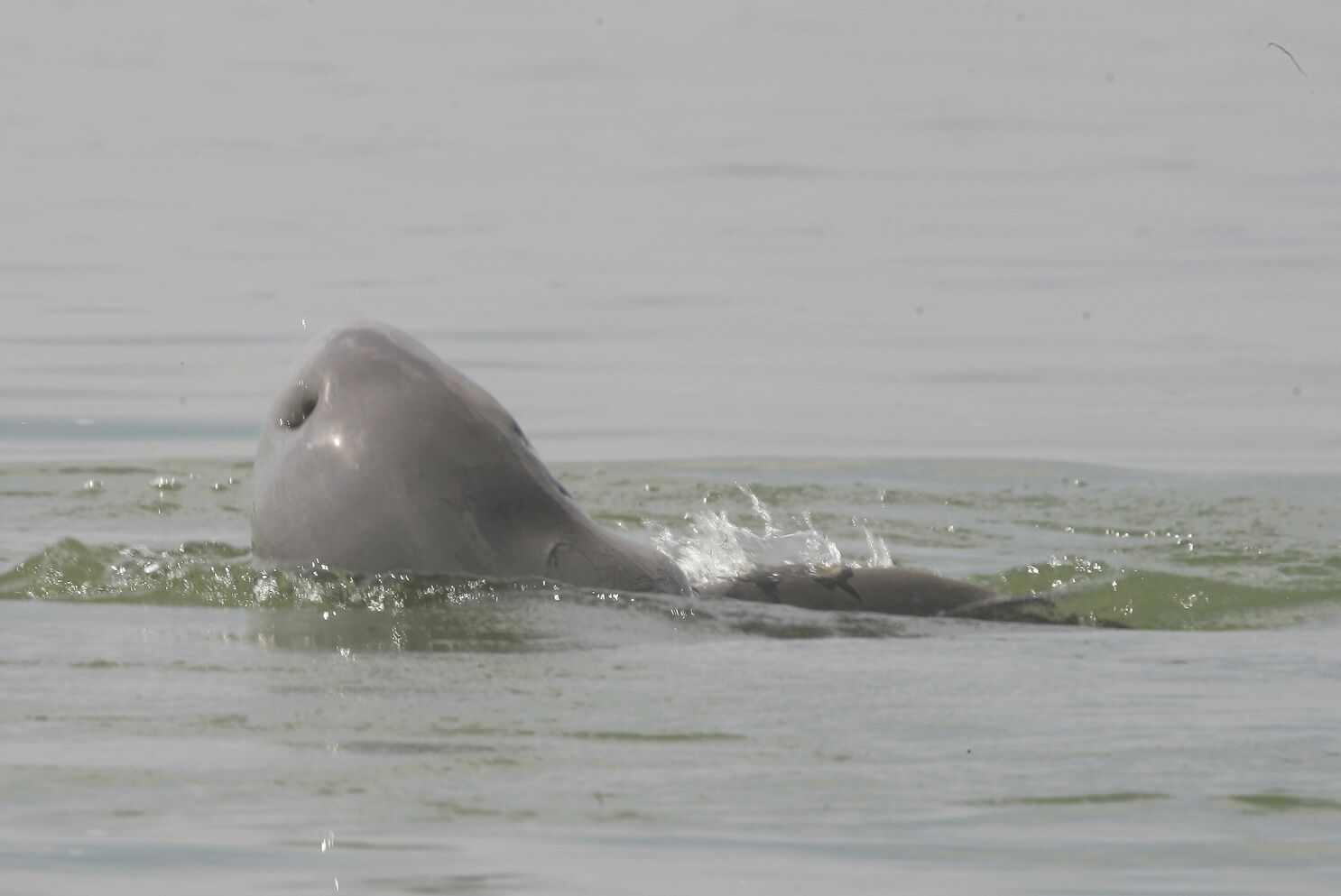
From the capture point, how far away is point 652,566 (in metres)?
7.56

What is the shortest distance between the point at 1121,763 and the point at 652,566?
2209 millimetres

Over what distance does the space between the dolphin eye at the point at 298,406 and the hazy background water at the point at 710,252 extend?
493 cm

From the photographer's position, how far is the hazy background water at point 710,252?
13.4 meters

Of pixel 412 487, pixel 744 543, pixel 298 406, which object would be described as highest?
pixel 298 406

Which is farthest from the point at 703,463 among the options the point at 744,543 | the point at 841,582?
the point at 841,582

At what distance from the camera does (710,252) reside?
18.3m

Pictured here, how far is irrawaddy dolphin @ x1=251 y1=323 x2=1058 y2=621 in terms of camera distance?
23.8 feet

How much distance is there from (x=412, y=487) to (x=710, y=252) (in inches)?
442

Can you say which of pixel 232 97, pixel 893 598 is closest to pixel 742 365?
pixel 893 598

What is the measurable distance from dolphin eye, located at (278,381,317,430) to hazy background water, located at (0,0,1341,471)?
16.2 feet

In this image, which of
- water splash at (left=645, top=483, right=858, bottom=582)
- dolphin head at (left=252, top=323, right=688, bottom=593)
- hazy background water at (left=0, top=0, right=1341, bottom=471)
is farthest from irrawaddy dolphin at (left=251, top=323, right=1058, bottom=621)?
hazy background water at (left=0, top=0, right=1341, bottom=471)

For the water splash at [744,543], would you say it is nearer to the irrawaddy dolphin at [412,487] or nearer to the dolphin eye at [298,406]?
the irrawaddy dolphin at [412,487]

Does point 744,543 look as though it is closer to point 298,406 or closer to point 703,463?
point 703,463

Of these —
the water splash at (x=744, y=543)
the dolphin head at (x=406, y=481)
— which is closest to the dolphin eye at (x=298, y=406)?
the dolphin head at (x=406, y=481)
